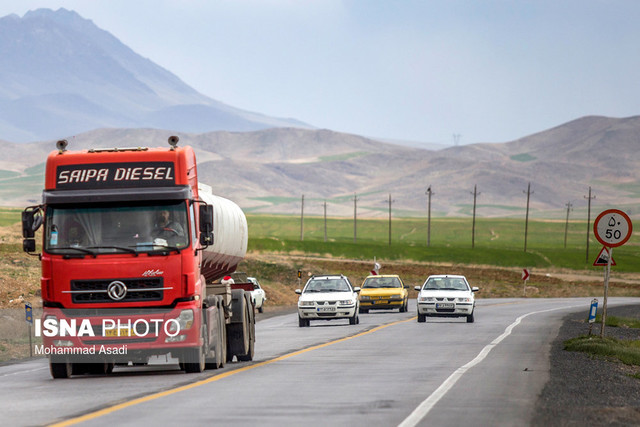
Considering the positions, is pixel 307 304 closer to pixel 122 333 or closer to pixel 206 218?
pixel 206 218

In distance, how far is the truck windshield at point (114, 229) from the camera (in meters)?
16.2

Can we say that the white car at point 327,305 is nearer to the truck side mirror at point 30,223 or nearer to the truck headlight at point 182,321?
the truck headlight at point 182,321

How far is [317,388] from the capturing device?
15.2 metres

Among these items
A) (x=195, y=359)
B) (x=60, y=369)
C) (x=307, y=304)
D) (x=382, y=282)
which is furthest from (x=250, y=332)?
(x=382, y=282)

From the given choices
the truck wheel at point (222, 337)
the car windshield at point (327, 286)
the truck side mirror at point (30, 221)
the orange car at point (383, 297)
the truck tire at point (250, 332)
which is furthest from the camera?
the orange car at point (383, 297)

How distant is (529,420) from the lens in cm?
1185

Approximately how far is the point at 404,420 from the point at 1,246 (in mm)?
53557

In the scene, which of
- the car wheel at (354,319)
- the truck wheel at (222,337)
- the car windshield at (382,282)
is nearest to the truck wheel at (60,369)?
the truck wheel at (222,337)

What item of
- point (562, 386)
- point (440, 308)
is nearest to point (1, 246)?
point (440, 308)

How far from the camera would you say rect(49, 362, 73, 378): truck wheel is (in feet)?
56.9

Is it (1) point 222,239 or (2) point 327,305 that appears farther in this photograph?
(2) point 327,305

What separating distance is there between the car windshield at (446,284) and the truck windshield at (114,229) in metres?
22.2

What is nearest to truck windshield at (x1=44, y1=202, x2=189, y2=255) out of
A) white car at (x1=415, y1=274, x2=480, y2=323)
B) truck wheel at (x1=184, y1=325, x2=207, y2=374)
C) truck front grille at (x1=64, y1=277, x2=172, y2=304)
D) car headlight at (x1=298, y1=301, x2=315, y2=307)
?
truck front grille at (x1=64, y1=277, x2=172, y2=304)

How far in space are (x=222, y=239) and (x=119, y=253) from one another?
16.5ft
